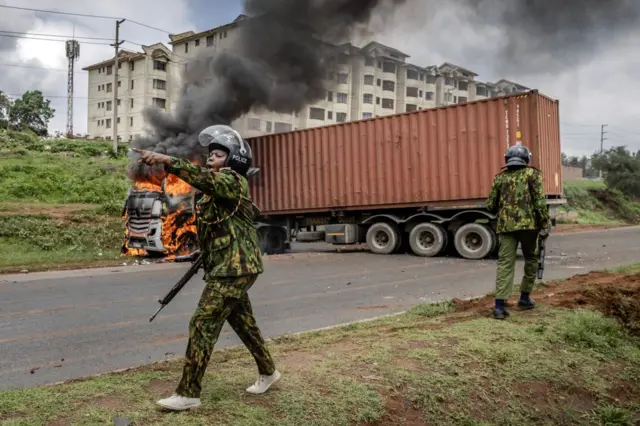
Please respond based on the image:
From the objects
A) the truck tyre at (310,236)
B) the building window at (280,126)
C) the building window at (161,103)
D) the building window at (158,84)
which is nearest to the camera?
the truck tyre at (310,236)

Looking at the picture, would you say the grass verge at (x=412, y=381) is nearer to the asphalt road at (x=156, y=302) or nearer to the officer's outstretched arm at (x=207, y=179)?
the asphalt road at (x=156, y=302)

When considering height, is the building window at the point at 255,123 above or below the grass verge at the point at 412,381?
above

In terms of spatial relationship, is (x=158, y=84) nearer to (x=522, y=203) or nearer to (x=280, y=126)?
(x=280, y=126)

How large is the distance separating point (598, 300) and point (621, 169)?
144 ft

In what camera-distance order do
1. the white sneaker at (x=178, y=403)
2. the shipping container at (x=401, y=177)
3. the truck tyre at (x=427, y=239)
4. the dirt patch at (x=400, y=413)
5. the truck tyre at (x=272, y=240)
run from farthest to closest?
the truck tyre at (x=272, y=240) < the truck tyre at (x=427, y=239) < the shipping container at (x=401, y=177) < the dirt patch at (x=400, y=413) < the white sneaker at (x=178, y=403)

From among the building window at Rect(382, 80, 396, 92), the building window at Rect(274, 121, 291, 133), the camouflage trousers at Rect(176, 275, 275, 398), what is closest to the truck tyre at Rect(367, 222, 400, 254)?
the building window at Rect(274, 121, 291, 133)

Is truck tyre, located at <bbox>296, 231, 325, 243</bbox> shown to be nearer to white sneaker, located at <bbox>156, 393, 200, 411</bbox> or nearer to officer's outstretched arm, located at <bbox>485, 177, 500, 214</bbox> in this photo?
officer's outstretched arm, located at <bbox>485, 177, 500, 214</bbox>

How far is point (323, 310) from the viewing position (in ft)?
24.3

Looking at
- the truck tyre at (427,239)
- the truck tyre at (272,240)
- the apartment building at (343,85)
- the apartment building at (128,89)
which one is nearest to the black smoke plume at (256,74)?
the apartment building at (343,85)

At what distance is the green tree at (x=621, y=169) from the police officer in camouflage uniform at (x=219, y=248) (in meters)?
47.2

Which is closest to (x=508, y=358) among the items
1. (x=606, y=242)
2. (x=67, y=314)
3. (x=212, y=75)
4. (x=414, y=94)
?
(x=67, y=314)

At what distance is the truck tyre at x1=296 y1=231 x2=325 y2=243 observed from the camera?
656 inches

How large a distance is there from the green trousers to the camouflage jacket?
3174 millimetres

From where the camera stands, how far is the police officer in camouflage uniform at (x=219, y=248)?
128 inches
